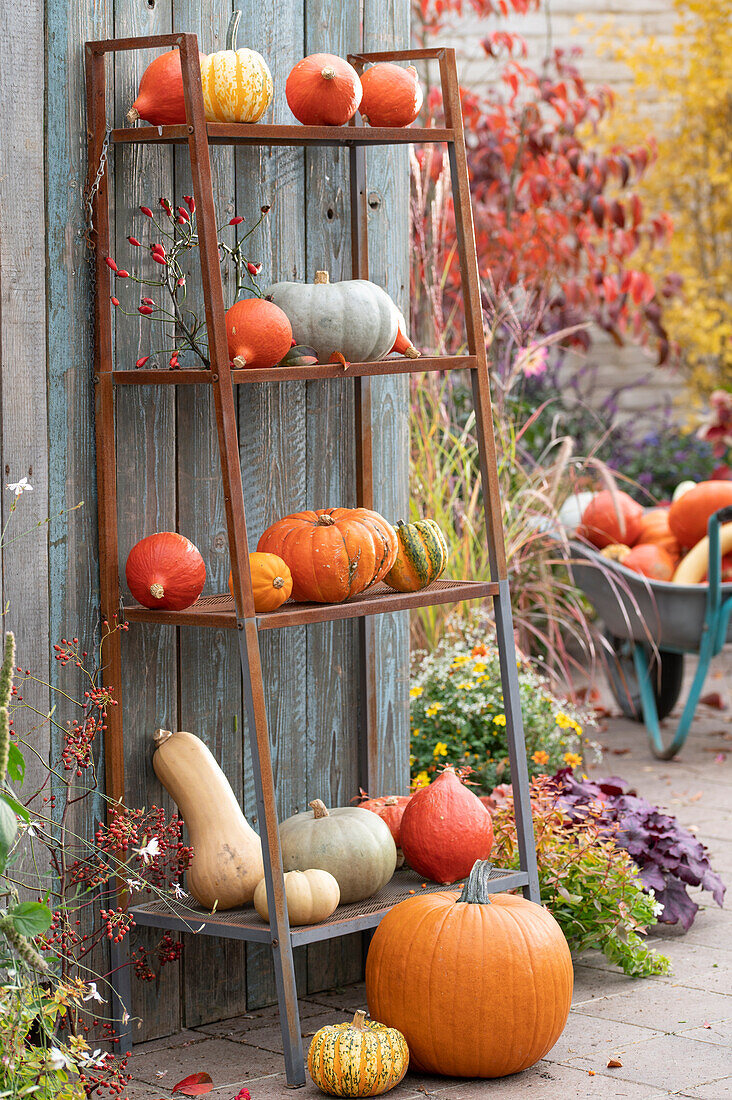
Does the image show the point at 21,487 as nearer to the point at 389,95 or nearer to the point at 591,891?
the point at 389,95

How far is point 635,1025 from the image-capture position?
9.52 ft

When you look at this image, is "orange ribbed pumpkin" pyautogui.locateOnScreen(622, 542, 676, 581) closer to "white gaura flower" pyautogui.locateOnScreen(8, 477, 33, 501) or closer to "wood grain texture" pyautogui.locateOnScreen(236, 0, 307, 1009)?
"wood grain texture" pyautogui.locateOnScreen(236, 0, 307, 1009)

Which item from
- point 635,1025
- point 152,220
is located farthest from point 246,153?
point 635,1025

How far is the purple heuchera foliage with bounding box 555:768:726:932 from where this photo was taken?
346 cm

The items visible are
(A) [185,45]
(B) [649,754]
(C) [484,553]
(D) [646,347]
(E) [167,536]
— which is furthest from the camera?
(D) [646,347]

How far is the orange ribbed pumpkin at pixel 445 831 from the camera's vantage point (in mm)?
2945

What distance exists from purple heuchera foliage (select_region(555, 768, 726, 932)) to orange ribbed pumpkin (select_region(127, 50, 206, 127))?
1.85 meters

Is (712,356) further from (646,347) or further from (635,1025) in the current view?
(635,1025)

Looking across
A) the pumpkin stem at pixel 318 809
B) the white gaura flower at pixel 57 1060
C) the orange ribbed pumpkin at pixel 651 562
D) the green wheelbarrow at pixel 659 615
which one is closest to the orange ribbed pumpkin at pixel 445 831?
the pumpkin stem at pixel 318 809

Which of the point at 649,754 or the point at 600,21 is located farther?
the point at 600,21

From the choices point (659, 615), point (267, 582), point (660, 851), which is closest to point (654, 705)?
point (659, 615)

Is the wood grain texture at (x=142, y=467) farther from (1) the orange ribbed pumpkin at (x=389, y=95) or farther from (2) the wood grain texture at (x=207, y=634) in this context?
Result: (1) the orange ribbed pumpkin at (x=389, y=95)

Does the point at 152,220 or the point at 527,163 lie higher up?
the point at 527,163

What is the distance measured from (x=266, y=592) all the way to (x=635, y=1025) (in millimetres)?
1188
